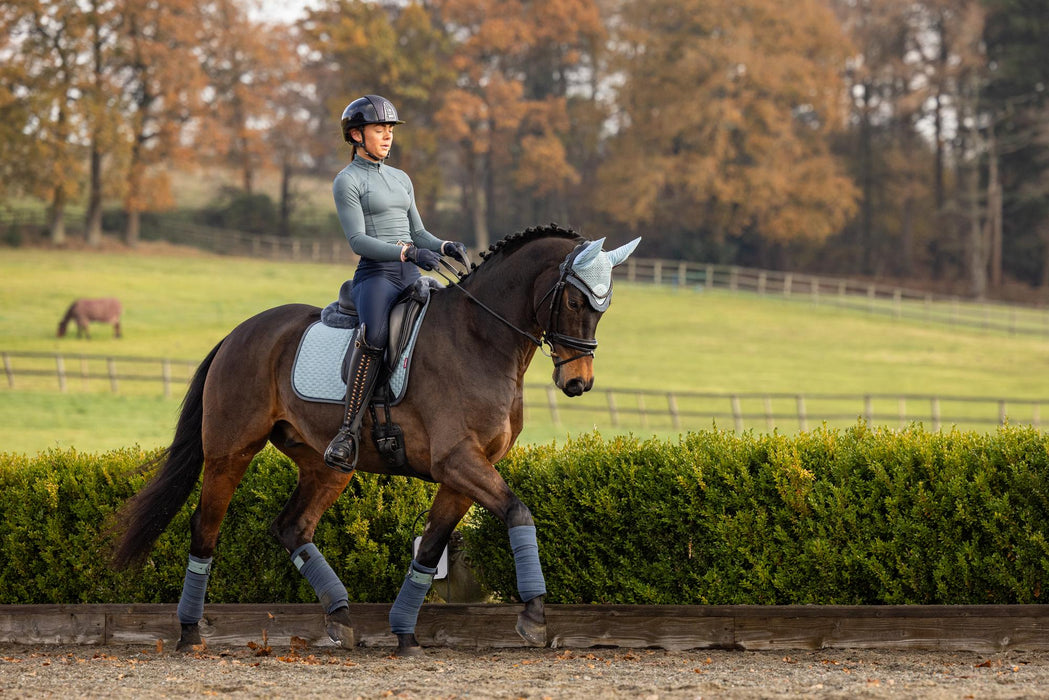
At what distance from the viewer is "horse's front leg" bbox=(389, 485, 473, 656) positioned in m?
6.58

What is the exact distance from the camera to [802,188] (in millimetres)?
56375

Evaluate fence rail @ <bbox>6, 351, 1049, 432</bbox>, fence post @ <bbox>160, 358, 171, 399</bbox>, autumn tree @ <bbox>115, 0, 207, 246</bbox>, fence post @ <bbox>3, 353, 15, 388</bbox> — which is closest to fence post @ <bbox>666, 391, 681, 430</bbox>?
fence rail @ <bbox>6, 351, 1049, 432</bbox>

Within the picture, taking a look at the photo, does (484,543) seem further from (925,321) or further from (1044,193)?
(1044,193)

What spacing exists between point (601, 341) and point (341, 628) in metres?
33.9

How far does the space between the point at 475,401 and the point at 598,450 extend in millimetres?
1298

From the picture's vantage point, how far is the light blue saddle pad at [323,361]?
265 inches

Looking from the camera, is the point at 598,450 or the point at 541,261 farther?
the point at 598,450

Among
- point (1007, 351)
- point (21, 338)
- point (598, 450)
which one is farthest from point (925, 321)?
point (598, 450)

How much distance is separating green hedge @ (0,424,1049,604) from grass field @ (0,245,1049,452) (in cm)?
1305

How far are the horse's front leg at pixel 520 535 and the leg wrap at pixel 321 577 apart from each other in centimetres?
123

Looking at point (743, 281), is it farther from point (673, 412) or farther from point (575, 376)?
point (575, 376)

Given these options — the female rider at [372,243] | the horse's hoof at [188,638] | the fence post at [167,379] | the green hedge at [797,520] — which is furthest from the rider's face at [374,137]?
the fence post at [167,379]

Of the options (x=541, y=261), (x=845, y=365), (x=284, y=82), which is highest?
(x=284, y=82)

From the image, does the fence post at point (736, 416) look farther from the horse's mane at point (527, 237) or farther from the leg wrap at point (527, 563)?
the leg wrap at point (527, 563)
